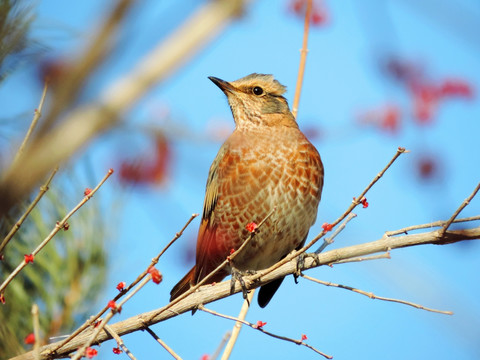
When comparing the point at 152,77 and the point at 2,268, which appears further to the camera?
the point at 2,268

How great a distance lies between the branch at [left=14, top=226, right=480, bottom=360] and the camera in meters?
2.83

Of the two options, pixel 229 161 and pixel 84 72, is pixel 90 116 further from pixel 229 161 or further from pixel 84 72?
pixel 229 161

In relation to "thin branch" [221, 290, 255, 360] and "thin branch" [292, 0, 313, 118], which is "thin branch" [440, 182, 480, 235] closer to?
"thin branch" [221, 290, 255, 360]

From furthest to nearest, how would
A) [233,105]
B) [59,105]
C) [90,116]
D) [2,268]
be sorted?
[233,105] → [2,268] → [90,116] → [59,105]

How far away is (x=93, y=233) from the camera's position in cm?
365

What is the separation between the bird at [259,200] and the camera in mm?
4480

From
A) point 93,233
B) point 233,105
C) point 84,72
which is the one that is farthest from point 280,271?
point 84,72

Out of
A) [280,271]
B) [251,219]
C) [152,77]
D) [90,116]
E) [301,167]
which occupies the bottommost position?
[90,116]

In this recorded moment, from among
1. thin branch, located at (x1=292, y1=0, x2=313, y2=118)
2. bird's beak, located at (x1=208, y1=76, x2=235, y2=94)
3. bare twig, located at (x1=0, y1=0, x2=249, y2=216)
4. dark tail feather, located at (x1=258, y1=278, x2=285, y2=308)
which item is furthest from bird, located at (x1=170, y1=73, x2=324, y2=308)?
bare twig, located at (x1=0, y1=0, x2=249, y2=216)

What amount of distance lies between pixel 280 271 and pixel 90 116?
2.32 metres

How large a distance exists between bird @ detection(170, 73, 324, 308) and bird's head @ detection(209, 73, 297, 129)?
0.20m

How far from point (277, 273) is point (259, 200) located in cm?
102

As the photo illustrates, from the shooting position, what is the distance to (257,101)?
524 cm

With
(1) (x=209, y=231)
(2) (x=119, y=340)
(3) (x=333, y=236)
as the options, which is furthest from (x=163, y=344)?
(1) (x=209, y=231)
